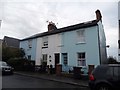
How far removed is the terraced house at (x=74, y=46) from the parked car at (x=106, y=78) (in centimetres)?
915

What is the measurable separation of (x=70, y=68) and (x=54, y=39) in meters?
5.03

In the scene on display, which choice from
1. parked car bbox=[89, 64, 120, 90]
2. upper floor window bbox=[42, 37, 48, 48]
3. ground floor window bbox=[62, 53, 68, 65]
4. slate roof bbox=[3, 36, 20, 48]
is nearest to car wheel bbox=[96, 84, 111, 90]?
parked car bbox=[89, 64, 120, 90]

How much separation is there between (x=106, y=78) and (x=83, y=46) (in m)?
11.1

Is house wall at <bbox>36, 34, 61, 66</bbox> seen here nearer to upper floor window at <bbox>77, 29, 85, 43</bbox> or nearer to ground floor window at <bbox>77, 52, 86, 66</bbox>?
upper floor window at <bbox>77, 29, 85, 43</bbox>

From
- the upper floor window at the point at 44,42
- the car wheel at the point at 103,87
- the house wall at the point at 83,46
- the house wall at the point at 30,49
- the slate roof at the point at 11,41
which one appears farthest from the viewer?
the slate roof at the point at 11,41

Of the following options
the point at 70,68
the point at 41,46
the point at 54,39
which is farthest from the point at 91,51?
the point at 41,46

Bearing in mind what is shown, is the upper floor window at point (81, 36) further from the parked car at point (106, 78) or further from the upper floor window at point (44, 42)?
the parked car at point (106, 78)

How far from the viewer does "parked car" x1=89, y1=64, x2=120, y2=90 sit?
8039 mm

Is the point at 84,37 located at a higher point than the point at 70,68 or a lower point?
higher

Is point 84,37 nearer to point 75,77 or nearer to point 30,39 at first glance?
point 75,77

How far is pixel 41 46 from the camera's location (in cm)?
2500

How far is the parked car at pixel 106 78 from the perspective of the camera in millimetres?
8039

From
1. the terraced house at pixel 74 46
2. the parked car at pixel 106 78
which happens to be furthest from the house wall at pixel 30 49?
the parked car at pixel 106 78

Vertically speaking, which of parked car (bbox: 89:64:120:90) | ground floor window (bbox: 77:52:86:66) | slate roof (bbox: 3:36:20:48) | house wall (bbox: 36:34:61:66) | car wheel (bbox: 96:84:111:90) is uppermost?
slate roof (bbox: 3:36:20:48)
